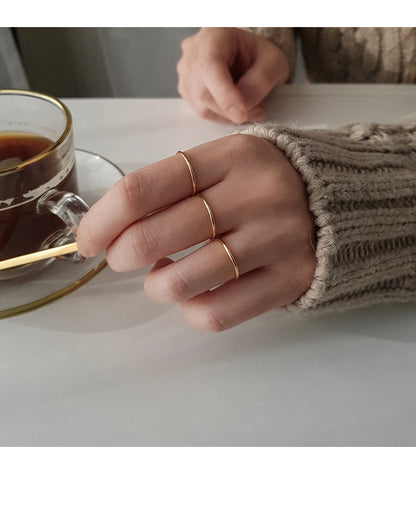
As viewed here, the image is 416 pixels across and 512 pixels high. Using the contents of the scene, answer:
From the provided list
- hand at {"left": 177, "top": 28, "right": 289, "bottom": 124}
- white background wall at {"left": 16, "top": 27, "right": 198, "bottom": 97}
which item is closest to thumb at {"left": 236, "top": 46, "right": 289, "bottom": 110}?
hand at {"left": 177, "top": 28, "right": 289, "bottom": 124}

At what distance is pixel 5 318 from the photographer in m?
0.37

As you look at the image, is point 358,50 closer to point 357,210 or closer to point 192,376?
point 357,210

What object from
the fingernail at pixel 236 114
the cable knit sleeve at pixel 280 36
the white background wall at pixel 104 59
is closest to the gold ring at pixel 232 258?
the fingernail at pixel 236 114

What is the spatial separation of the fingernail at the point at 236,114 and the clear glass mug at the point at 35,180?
200 millimetres

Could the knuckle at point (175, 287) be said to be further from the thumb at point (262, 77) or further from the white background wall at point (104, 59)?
the white background wall at point (104, 59)

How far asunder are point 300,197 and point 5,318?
223mm

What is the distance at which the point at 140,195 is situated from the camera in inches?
12.8

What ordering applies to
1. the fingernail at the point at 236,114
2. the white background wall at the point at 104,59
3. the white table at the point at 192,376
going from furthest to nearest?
the white background wall at the point at 104,59
the fingernail at the point at 236,114
the white table at the point at 192,376

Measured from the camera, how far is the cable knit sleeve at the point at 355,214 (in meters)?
0.35

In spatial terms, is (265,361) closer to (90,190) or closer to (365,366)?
(365,366)

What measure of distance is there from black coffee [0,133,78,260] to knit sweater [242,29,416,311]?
149 millimetres

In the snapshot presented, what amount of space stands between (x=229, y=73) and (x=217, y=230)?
11.6 inches

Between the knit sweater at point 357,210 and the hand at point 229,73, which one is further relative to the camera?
the hand at point 229,73
